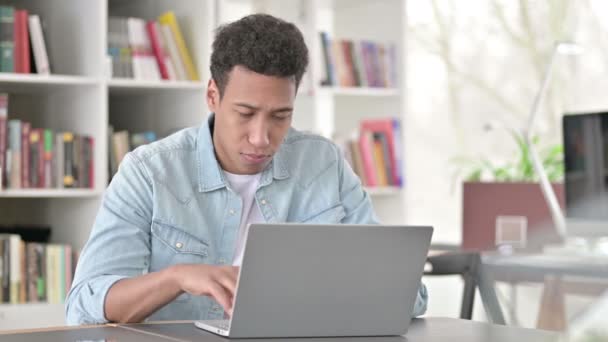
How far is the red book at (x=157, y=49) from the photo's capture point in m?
3.54

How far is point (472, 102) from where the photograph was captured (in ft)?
16.4

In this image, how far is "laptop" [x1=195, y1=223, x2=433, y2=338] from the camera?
1341mm

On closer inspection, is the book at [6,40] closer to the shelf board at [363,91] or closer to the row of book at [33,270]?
the row of book at [33,270]

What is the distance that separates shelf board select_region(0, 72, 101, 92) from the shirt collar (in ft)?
4.76

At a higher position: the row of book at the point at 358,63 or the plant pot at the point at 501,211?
the row of book at the point at 358,63

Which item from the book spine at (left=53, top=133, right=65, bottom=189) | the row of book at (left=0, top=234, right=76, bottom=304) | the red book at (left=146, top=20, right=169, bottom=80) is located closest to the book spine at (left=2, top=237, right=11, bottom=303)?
the row of book at (left=0, top=234, right=76, bottom=304)

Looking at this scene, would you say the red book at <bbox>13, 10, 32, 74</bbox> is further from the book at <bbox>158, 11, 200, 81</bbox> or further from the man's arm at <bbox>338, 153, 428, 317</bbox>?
the man's arm at <bbox>338, 153, 428, 317</bbox>

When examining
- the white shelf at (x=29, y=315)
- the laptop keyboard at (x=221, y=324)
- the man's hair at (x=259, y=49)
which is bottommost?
the white shelf at (x=29, y=315)

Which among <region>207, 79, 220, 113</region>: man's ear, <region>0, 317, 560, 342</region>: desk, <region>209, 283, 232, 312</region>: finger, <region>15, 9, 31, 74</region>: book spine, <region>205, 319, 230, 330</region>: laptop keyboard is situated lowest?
<region>0, 317, 560, 342</region>: desk

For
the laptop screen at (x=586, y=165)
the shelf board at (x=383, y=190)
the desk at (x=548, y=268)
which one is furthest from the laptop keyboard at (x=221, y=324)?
the shelf board at (x=383, y=190)

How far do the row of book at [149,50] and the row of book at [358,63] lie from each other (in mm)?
612

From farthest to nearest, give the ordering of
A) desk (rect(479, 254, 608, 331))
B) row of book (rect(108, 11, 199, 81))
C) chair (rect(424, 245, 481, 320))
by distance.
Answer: row of book (rect(108, 11, 199, 81)), desk (rect(479, 254, 608, 331)), chair (rect(424, 245, 481, 320))

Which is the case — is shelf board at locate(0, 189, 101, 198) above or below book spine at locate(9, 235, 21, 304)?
above

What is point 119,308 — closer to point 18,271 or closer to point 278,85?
point 278,85
